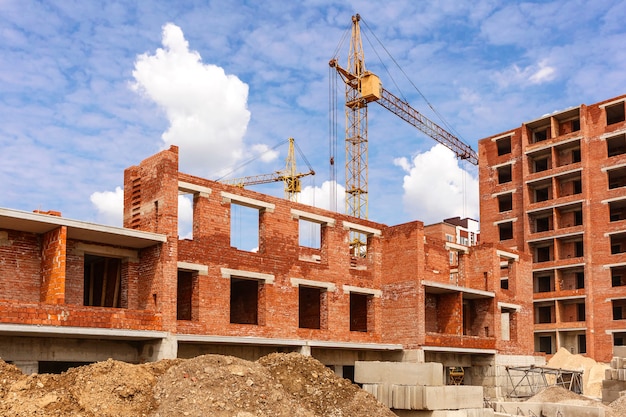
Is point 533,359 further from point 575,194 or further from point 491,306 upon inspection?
point 575,194

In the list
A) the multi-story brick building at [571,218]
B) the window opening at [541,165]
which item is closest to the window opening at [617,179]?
the multi-story brick building at [571,218]

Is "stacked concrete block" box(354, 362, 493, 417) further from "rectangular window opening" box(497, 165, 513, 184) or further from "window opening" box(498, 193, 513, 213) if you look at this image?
"rectangular window opening" box(497, 165, 513, 184)

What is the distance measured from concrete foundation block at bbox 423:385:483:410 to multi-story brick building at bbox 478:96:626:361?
1253 inches

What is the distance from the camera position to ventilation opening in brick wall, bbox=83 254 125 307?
24.2 meters

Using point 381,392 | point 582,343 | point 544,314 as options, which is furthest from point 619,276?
point 381,392

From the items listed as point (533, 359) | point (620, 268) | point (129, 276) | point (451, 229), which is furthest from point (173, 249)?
point (451, 229)

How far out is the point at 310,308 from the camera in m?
30.9

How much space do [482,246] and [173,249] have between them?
1859 centimetres

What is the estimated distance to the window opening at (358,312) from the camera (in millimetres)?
31609

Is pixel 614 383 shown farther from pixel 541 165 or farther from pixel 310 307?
pixel 541 165

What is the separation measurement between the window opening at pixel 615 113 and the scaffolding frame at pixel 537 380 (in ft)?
71.8

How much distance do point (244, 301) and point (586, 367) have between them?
25.1 metres

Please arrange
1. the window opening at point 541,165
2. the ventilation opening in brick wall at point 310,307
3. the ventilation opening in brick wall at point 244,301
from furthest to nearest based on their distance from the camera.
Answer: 1. the window opening at point 541,165
2. the ventilation opening in brick wall at point 310,307
3. the ventilation opening in brick wall at point 244,301

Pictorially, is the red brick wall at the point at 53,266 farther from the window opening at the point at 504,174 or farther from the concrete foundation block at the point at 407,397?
the window opening at the point at 504,174
